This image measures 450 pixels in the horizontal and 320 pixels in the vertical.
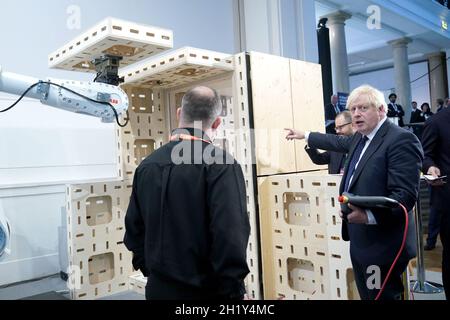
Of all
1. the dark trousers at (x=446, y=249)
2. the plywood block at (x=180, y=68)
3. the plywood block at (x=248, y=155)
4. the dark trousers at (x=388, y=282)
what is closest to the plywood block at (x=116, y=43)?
the plywood block at (x=180, y=68)

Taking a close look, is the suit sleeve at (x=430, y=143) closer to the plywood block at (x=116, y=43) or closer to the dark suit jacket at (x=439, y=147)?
the dark suit jacket at (x=439, y=147)

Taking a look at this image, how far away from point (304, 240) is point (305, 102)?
97cm

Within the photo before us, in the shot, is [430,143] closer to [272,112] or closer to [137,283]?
[272,112]

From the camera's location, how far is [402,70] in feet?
34.9

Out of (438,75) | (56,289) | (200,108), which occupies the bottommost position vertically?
(56,289)

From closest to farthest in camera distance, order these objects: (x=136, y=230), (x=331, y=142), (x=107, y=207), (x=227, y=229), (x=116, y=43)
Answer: (x=227, y=229), (x=136, y=230), (x=116, y=43), (x=331, y=142), (x=107, y=207)

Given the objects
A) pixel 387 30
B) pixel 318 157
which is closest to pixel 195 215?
pixel 318 157

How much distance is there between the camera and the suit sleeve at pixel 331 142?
2.09 m

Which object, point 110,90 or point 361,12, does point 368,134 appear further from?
point 361,12

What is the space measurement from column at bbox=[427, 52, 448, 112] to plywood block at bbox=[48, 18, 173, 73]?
1292cm

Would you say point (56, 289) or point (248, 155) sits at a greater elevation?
point (248, 155)

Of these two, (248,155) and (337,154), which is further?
(337,154)

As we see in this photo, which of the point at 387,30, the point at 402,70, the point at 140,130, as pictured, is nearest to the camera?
the point at 140,130
